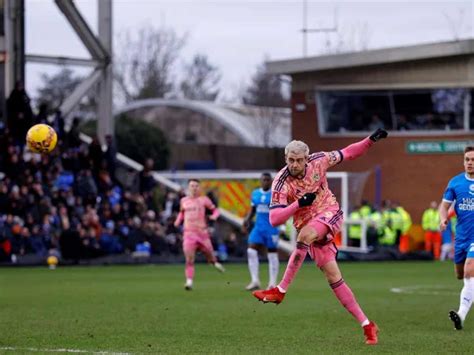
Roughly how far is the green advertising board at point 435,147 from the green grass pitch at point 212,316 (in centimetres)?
1658

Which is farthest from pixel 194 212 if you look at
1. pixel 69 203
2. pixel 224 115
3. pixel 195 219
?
pixel 224 115

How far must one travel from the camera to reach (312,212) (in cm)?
1175

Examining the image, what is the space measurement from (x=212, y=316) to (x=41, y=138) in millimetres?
3500

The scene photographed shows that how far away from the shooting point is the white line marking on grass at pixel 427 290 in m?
20.2

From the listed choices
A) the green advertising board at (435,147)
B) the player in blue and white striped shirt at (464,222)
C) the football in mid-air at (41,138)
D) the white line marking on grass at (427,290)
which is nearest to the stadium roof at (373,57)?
the green advertising board at (435,147)

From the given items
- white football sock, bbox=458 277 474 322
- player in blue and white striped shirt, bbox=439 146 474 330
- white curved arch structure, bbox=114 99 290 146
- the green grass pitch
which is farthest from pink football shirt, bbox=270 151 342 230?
white curved arch structure, bbox=114 99 290 146

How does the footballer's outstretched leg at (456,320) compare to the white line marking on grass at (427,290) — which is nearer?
the footballer's outstretched leg at (456,320)

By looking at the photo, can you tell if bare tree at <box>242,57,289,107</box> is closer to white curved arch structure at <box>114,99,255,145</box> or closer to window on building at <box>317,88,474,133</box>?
white curved arch structure at <box>114,99,255,145</box>

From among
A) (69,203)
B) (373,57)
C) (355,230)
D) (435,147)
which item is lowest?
(355,230)

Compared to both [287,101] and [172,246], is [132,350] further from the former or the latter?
[287,101]

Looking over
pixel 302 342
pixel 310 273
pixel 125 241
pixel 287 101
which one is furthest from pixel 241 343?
pixel 287 101

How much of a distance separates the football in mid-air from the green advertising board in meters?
29.7

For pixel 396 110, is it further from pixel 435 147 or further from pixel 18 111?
pixel 18 111

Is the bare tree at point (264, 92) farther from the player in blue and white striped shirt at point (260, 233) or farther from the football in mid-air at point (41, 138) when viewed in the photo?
the football in mid-air at point (41, 138)
